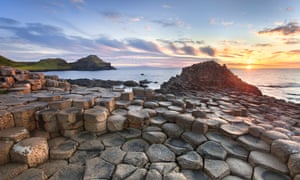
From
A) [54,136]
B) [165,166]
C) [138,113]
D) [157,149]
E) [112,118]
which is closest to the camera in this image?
[165,166]

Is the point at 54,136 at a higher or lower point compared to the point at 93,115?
lower

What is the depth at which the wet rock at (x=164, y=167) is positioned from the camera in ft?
7.36

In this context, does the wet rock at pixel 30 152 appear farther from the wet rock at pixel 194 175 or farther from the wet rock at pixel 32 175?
the wet rock at pixel 194 175

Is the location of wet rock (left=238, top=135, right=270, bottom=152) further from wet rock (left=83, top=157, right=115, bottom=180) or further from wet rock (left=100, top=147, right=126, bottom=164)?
wet rock (left=83, top=157, right=115, bottom=180)

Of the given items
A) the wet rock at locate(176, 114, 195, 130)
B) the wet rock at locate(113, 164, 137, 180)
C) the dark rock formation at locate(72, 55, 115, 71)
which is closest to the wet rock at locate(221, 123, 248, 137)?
the wet rock at locate(176, 114, 195, 130)

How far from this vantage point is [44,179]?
214 cm

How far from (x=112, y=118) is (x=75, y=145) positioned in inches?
37.2

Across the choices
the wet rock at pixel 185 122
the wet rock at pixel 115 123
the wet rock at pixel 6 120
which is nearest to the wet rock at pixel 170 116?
the wet rock at pixel 185 122

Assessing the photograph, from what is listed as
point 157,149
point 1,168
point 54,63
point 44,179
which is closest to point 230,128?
point 157,149

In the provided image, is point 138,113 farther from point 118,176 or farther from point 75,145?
point 118,176

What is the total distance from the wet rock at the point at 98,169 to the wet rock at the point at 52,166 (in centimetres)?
43

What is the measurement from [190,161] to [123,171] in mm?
1105

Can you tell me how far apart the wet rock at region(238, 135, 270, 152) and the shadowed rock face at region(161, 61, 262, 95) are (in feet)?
21.5

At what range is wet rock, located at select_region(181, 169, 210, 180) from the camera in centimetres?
225
